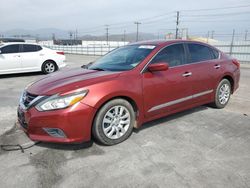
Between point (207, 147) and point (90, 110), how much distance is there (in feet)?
5.89

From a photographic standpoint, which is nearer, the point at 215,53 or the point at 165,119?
the point at 165,119

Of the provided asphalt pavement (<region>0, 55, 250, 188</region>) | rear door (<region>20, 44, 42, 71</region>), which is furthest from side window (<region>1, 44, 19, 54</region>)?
asphalt pavement (<region>0, 55, 250, 188</region>)

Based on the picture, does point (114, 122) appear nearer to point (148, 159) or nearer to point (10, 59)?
point (148, 159)

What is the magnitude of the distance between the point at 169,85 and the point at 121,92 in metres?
1.00

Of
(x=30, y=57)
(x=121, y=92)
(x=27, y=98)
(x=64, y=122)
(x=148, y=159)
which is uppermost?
(x=30, y=57)

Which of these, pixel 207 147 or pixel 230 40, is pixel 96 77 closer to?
pixel 207 147

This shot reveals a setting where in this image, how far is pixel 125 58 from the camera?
4230 mm

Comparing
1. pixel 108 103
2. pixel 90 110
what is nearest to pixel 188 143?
pixel 108 103

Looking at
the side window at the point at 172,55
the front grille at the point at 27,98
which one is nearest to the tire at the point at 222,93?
the side window at the point at 172,55

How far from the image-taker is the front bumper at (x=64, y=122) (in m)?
3.03

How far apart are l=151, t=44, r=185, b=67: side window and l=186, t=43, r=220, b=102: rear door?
21cm

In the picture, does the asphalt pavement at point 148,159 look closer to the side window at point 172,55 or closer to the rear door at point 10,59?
the side window at point 172,55

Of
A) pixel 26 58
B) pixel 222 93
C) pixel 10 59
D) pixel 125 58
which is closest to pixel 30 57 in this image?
pixel 26 58

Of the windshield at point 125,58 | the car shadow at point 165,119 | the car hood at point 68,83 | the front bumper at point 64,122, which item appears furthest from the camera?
the car shadow at point 165,119
